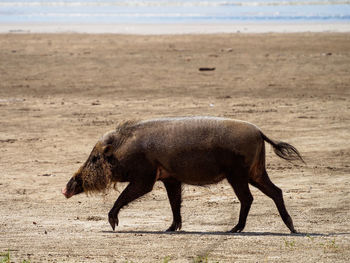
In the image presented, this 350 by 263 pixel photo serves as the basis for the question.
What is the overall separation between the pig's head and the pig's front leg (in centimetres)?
33

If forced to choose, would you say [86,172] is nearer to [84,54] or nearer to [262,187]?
[262,187]

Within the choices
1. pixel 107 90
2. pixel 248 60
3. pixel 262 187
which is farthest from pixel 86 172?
pixel 248 60

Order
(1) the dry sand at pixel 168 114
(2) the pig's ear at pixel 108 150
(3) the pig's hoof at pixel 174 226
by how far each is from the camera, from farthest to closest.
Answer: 1. (2) the pig's ear at pixel 108 150
2. (3) the pig's hoof at pixel 174 226
3. (1) the dry sand at pixel 168 114

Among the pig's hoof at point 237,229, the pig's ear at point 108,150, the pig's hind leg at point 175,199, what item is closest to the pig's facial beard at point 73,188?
the pig's ear at point 108,150

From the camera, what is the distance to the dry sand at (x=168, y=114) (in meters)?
7.71

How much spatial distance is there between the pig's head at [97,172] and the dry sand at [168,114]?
443mm

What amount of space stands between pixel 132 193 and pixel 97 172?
1.91 feet

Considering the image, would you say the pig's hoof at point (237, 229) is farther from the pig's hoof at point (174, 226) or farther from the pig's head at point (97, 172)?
the pig's head at point (97, 172)

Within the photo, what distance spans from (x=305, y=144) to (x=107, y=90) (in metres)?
7.33

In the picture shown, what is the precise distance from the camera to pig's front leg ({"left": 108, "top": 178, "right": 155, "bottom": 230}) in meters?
8.70

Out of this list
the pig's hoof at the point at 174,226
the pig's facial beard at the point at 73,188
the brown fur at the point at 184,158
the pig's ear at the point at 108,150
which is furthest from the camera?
the pig's facial beard at the point at 73,188

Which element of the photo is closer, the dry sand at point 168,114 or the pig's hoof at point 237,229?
the dry sand at point 168,114

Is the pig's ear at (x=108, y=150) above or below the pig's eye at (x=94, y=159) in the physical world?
above

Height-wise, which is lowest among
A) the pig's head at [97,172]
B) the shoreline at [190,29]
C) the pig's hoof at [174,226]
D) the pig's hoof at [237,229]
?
the shoreline at [190,29]
